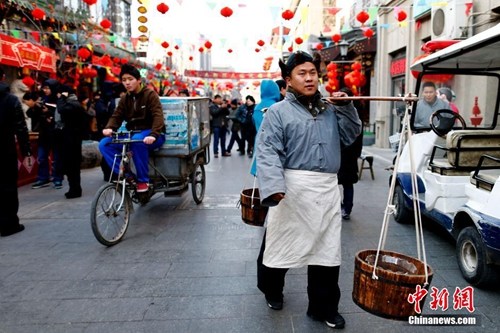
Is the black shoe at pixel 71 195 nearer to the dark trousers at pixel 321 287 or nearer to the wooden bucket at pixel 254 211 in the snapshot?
the wooden bucket at pixel 254 211

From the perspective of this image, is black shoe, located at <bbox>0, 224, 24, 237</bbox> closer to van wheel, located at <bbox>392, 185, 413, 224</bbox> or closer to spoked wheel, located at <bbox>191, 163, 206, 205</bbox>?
spoked wheel, located at <bbox>191, 163, 206, 205</bbox>

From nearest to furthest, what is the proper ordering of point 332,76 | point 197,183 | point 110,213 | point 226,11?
1. point 110,213
2. point 197,183
3. point 226,11
4. point 332,76

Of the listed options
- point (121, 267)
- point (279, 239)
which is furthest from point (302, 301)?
point (121, 267)

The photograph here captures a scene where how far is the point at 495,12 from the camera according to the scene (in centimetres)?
1016

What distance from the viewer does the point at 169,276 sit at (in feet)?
13.7

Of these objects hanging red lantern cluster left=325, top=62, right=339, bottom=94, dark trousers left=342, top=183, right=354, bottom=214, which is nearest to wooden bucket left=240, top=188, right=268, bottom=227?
dark trousers left=342, top=183, right=354, bottom=214

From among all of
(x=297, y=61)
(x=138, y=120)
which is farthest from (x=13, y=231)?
(x=297, y=61)

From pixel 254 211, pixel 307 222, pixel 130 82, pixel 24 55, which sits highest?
pixel 24 55

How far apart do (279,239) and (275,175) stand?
50 cm

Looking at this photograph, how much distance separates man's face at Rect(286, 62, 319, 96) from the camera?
305 cm

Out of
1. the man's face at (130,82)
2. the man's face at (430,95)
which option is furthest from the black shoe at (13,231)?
the man's face at (430,95)

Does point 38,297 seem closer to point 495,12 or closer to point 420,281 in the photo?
point 420,281

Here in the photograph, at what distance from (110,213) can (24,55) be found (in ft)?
25.0

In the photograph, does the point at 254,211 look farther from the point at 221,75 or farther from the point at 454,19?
the point at 221,75
